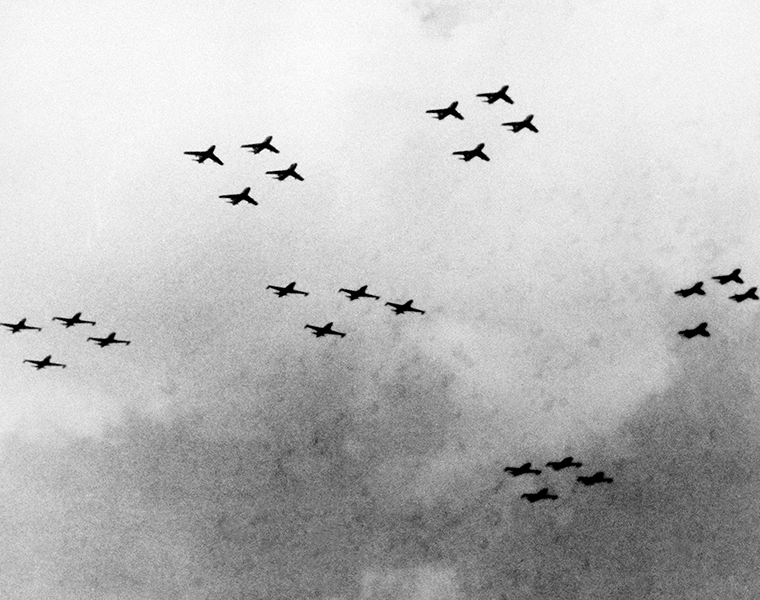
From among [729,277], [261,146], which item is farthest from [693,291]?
[261,146]

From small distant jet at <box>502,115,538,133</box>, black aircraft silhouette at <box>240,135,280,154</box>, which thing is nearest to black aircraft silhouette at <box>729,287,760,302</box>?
small distant jet at <box>502,115,538,133</box>

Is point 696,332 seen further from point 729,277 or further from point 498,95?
point 498,95

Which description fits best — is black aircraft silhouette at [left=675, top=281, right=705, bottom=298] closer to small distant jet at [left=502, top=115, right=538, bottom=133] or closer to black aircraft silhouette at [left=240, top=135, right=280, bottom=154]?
small distant jet at [left=502, top=115, right=538, bottom=133]

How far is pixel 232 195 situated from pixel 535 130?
2481 inches

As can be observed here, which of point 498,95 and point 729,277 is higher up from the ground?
point 498,95

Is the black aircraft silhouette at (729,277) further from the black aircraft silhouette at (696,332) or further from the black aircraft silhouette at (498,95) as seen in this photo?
the black aircraft silhouette at (498,95)

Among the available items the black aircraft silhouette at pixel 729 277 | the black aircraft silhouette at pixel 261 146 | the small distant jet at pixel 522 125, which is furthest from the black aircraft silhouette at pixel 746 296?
the black aircraft silhouette at pixel 261 146

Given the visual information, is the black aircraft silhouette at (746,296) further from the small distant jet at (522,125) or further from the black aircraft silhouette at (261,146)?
the black aircraft silhouette at (261,146)

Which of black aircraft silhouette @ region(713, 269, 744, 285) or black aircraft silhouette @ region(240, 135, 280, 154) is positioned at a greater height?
black aircraft silhouette @ region(240, 135, 280, 154)

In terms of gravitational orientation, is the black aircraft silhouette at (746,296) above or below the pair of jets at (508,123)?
below

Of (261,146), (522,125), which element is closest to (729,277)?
(522,125)

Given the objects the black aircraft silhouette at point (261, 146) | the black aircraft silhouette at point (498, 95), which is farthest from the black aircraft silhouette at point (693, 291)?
the black aircraft silhouette at point (261, 146)

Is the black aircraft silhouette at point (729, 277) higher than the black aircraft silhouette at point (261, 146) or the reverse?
the reverse

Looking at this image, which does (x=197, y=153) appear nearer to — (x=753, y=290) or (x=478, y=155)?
(x=478, y=155)
